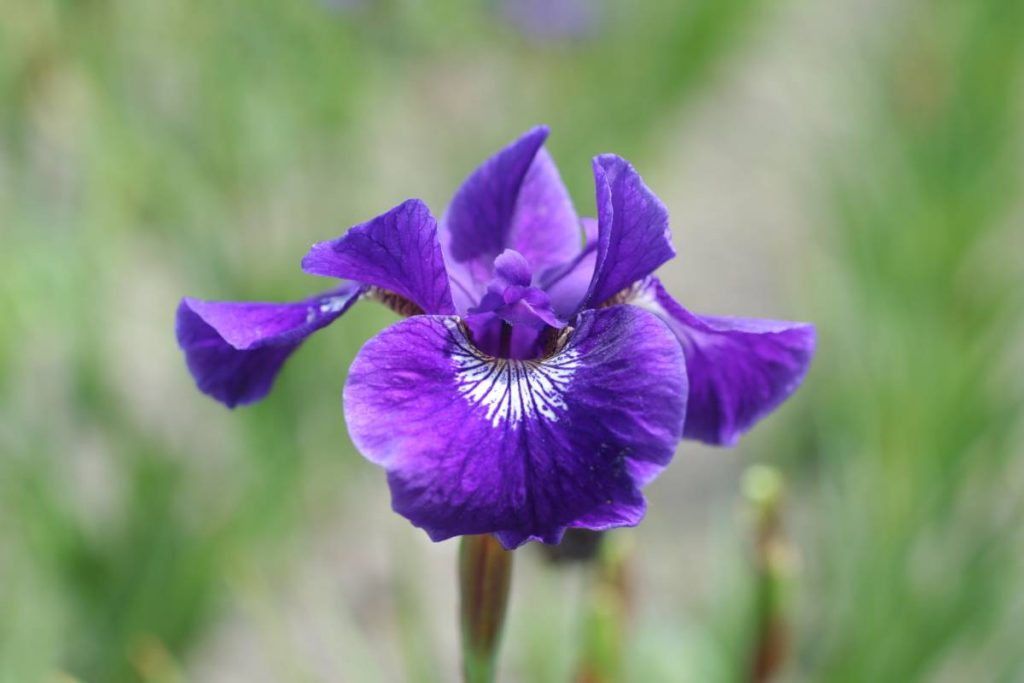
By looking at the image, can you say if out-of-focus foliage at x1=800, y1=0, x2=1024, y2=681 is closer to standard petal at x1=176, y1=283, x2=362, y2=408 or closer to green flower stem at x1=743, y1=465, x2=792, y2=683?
green flower stem at x1=743, y1=465, x2=792, y2=683

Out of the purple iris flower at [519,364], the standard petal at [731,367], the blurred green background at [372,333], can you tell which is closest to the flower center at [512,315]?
the purple iris flower at [519,364]

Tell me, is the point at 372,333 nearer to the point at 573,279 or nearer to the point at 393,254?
the point at 573,279

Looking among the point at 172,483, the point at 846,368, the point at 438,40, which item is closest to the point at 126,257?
the point at 172,483

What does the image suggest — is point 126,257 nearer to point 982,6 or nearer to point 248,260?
point 248,260

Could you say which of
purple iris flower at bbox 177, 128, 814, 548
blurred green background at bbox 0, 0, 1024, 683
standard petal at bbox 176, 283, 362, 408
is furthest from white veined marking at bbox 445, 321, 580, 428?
blurred green background at bbox 0, 0, 1024, 683

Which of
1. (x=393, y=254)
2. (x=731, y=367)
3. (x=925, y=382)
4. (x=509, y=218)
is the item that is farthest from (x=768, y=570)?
(x=925, y=382)

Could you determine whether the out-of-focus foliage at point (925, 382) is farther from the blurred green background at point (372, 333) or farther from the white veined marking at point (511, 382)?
the white veined marking at point (511, 382)
